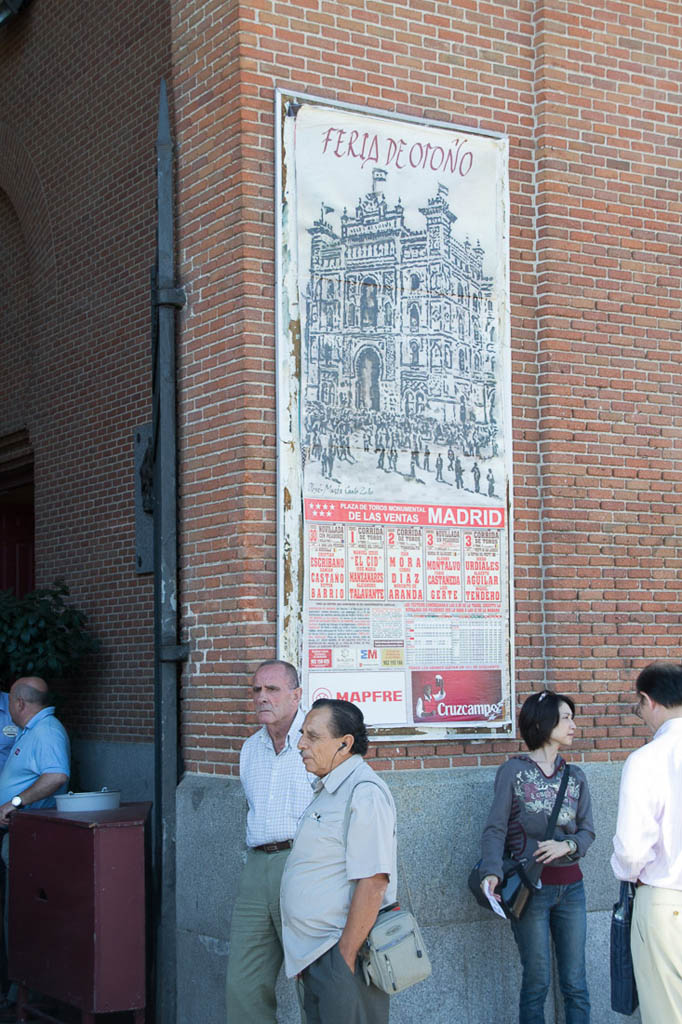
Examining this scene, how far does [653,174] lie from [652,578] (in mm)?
2668

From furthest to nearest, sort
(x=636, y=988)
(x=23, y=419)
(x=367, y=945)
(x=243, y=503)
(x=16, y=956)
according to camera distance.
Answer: (x=23, y=419) < (x=16, y=956) < (x=243, y=503) < (x=636, y=988) < (x=367, y=945)

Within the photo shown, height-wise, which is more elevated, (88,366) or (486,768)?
(88,366)

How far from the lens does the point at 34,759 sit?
8.75 m

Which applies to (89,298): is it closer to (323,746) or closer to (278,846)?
(278,846)

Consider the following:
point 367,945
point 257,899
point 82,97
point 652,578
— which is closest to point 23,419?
point 82,97

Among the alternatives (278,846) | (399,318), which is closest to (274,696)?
(278,846)

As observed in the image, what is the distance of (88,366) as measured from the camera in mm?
12633

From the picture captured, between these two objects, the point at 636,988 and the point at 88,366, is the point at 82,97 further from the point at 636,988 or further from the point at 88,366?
the point at 636,988

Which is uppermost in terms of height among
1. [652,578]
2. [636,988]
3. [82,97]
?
[82,97]

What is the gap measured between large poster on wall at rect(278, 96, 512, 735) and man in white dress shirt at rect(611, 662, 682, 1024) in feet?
8.75

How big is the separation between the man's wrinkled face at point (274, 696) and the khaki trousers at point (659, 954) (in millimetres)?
1964

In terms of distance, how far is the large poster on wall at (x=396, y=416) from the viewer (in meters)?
7.33

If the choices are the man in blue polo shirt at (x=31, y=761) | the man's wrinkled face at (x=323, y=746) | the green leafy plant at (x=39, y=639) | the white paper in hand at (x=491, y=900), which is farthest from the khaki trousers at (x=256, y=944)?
the green leafy plant at (x=39, y=639)

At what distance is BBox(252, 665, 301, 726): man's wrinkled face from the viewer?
620 centimetres
